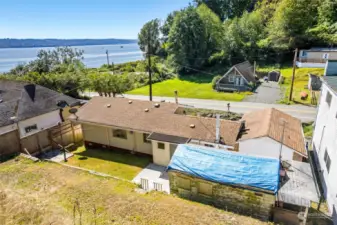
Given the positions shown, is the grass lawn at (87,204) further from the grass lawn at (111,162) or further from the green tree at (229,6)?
the green tree at (229,6)

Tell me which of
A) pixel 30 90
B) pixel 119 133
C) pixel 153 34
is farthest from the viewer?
pixel 153 34

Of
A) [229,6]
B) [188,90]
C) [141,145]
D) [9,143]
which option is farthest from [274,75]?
[229,6]

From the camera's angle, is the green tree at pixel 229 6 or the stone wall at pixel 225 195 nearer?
the stone wall at pixel 225 195

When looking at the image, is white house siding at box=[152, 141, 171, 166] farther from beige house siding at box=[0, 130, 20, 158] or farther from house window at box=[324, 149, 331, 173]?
beige house siding at box=[0, 130, 20, 158]

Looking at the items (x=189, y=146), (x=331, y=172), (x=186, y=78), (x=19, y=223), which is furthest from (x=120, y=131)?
(x=186, y=78)

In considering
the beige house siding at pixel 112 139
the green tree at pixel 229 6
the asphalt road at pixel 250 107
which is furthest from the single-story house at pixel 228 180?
the green tree at pixel 229 6

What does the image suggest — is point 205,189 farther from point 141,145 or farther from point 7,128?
point 7,128
